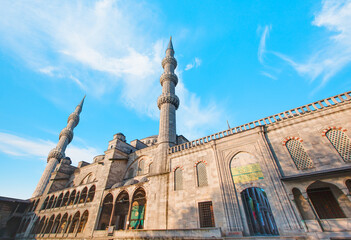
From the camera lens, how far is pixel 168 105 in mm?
21125

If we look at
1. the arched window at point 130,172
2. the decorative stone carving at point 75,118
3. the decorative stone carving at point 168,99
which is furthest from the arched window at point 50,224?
the decorative stone carving at point 75,118

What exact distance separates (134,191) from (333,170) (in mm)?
15634

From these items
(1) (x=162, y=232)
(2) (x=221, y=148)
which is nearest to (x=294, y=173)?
(2) (x=221, y=148)

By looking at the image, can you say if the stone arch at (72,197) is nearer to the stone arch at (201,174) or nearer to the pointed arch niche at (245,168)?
the stone arch at (201,174)

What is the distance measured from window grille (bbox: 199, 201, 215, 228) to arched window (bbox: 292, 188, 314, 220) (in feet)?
18.0

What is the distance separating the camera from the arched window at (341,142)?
30.1 ft

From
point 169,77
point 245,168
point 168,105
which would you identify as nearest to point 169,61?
point 169,77

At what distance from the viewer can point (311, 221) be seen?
28.2 feet

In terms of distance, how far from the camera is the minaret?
1828cm

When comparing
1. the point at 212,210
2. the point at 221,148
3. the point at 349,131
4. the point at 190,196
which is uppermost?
the point at 221,148

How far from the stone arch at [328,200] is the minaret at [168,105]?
1156 cm

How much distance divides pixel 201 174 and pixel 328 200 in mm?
8050

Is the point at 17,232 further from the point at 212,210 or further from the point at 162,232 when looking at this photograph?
the point at 212,210

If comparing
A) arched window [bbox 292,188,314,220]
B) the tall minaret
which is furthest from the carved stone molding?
the tall minaret
